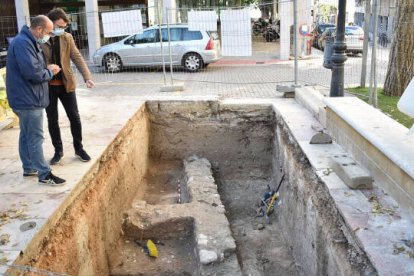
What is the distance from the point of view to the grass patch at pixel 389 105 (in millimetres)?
7605

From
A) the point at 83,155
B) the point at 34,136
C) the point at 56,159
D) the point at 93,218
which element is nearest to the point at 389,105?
the point at 83,155

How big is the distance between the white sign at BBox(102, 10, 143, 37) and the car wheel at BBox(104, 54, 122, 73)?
13.6 ft

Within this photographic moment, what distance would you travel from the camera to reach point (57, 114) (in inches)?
233

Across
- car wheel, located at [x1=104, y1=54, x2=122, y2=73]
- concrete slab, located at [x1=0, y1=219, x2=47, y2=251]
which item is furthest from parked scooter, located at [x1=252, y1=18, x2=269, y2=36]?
concrete slab, located at [x1=0, y1=219, x2=47, y2=251]

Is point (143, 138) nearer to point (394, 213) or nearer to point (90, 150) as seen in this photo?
point (90, 150)

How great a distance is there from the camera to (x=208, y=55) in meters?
16.6

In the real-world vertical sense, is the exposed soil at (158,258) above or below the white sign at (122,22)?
below

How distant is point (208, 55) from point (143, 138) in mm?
7955

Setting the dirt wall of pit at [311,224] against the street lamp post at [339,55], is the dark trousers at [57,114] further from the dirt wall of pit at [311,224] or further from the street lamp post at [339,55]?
the street lamp post at [339,55]

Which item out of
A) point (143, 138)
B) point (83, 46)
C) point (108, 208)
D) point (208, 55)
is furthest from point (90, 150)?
point (83, 46)

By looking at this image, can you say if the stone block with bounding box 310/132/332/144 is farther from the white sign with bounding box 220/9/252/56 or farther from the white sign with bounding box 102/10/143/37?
the white sign with bounding box 102/10/143/37

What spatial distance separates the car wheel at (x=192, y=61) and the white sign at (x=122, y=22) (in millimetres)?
4362

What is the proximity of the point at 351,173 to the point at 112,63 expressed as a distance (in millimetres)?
13186

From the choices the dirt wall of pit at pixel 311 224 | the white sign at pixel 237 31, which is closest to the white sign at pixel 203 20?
the white sign at pixel 237 31
